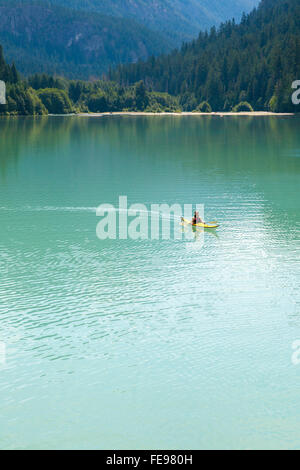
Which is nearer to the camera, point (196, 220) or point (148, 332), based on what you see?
point (148, 332)

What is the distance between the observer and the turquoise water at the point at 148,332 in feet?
78.0

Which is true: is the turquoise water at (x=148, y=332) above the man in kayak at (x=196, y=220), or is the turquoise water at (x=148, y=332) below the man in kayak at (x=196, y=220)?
below

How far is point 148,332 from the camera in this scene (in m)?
31.5

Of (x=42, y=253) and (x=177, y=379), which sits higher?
(x=42, y=253)

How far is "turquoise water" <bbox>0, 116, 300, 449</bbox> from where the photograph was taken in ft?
78.0

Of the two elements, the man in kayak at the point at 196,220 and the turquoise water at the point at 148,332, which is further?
the man in kayak at the point at 196,220

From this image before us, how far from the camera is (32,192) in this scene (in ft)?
244

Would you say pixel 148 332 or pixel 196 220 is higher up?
pixel 196 220

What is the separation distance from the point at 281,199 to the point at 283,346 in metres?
40.7

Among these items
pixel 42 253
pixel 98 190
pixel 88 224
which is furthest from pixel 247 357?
pixel 98 190

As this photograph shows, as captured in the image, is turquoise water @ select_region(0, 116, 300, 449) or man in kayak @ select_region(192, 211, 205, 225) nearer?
turquoise water @ select_region(0, 116, 300, 449)

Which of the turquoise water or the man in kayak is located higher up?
the man in kayak

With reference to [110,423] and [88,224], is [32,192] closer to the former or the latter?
[88,224]
